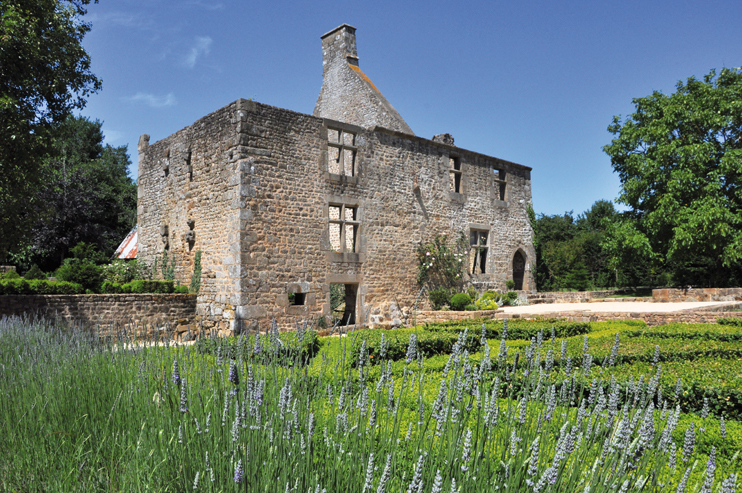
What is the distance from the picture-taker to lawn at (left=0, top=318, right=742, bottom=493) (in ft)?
6.54

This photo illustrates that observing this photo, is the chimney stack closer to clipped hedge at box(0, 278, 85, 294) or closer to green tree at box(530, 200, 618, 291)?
green tree at box(530, 200, 618, 291)

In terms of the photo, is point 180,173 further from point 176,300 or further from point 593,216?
point 593,216

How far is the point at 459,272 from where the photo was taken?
50.3 feet

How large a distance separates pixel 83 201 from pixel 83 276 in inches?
572

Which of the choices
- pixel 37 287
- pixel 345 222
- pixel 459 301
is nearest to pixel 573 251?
pixel 459 301

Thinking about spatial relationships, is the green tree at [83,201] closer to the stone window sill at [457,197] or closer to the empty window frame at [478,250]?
the stone window sill at [457,197]

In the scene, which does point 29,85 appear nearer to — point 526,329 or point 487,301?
point 526,329

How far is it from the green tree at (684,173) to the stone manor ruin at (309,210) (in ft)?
17.9

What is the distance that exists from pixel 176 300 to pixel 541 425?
10.6 m

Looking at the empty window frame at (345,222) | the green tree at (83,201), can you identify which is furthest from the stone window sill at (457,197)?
the green tree at (83,201)

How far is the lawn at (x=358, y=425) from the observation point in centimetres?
199

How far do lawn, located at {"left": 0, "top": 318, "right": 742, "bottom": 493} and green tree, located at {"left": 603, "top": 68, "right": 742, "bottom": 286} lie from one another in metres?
14.4

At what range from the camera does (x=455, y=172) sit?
1573 cm

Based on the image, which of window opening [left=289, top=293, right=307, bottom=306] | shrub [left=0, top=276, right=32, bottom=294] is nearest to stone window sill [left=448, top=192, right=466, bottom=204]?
window opening [left=289, top=293, right=307, bottom=306]
